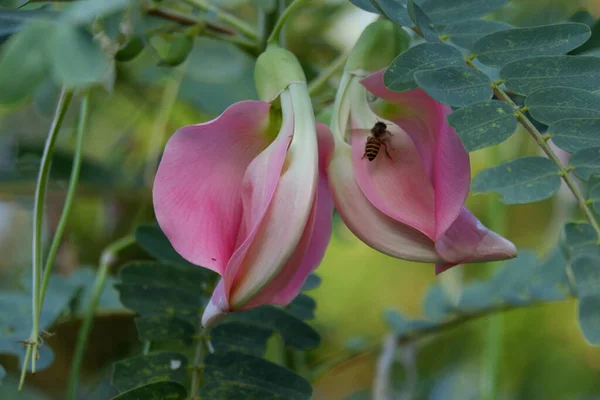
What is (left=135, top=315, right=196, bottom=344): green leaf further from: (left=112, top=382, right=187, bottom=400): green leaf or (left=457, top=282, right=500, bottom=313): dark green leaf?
(left=457, top=282, right=500, bottom=313): dark green leaf

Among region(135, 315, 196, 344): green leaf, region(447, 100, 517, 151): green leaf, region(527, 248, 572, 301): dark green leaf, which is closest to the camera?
region(447, 100, 517, 151): green leaf

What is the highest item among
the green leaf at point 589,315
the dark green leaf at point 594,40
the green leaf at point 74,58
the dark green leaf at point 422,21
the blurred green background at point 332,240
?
the green leaf at point 74,58

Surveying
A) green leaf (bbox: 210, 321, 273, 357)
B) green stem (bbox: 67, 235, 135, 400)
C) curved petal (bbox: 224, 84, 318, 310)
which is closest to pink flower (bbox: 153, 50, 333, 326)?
curved petal (bbox: 224, 84, 318, 310)

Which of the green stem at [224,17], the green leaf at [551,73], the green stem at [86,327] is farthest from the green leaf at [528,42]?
the green stem at [86,327]

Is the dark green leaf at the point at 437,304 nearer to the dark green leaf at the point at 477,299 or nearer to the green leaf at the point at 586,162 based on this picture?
the dark green leaf at the point at 477,299

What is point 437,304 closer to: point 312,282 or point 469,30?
point 312,282

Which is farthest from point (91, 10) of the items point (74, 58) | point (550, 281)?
point (550, 281)
